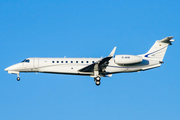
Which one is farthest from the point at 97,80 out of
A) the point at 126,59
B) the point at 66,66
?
the point at 126,59

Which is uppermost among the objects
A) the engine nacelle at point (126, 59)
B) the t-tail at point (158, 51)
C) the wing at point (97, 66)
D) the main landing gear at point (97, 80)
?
the t-tail at point (158, 51)

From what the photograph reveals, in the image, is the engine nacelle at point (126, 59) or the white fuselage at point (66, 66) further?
the white fuselage at point (66, 66)

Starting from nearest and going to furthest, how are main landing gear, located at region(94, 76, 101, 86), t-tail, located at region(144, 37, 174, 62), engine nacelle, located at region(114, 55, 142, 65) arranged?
engine nacelle, located at region(114, 55, 142, 65)
main landing gear, located at region(94, 76, 101, 86)
t-tail, located at region(144, 37, 174, 62)

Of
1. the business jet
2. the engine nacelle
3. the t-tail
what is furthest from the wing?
the t-tail

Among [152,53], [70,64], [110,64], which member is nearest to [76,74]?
[70,64]

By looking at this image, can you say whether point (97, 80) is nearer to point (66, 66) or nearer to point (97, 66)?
point (97, 66)

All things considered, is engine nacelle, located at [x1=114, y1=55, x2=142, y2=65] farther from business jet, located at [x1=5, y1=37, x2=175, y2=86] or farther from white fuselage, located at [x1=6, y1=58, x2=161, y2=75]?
white fuselage, located at [x1=6, y1=58, x2=161, y2=75]

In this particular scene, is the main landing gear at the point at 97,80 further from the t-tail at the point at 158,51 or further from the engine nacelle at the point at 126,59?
the t-tail at the point at 158,51

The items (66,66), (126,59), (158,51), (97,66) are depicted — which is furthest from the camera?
(158,51)

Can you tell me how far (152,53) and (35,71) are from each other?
12.5 m

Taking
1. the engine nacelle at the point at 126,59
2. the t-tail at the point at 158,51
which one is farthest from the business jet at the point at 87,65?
the t-tail at the point at 158,51

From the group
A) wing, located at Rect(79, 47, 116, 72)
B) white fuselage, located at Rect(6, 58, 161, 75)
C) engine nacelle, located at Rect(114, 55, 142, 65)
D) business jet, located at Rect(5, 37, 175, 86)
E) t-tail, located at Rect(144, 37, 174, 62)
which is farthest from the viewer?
t-tail, located at Rect(144, 37, 174, 62)

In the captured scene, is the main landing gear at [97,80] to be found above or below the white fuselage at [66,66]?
below

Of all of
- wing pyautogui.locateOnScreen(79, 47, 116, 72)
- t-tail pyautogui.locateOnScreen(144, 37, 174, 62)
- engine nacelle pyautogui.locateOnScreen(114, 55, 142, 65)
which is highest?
t-tail pyautogui.locateOnScreen(144, 37, 174, 62)
